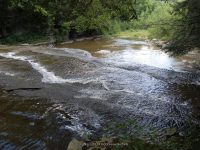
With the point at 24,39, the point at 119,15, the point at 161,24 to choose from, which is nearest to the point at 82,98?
the point at 161,24

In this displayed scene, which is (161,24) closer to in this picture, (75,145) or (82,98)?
(82,98)

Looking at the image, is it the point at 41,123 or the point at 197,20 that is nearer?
the point at 41,123

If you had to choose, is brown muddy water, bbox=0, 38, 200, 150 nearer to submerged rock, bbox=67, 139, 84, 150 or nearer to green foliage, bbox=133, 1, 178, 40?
submerged rock, bbox=67, 139, 84, 150

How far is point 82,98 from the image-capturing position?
11523 mm

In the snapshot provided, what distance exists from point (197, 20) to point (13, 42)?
2182 cm

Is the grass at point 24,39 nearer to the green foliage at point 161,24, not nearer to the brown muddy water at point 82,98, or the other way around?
the green foliage at point 161,24

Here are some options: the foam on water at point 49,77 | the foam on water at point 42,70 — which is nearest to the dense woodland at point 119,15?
the foam on water at point 49,77

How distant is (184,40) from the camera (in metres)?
12.4

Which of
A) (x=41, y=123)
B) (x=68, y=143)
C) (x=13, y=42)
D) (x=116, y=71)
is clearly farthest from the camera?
(x=13, y=42)

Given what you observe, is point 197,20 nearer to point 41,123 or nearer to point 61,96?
point 61,96

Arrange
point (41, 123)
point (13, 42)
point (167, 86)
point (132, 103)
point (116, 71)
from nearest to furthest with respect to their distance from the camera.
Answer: point (41, 123), point (132, 103), point (167, 86), point (116, 71), point (13, 42)

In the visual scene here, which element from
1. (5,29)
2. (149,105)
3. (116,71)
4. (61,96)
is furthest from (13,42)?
(149,105)

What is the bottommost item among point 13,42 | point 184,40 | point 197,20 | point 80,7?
point 13,42

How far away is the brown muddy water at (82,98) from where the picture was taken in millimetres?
8516
